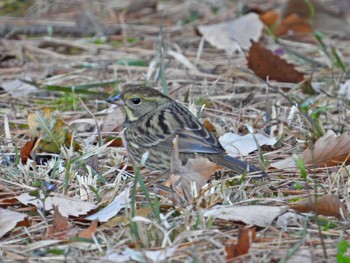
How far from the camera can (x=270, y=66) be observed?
5762 millimetres

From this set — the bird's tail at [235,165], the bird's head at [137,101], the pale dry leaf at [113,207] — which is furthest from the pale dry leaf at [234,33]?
the pale dry leaf at [113,207]

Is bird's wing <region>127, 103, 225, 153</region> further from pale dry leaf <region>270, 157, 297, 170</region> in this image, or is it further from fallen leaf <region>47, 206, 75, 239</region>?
fallen leaf <region>47, 206, 75, 239</region>

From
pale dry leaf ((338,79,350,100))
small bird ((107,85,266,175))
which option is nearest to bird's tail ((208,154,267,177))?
small bird ((107,85,266,175))

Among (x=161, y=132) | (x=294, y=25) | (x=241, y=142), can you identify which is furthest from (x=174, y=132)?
(x=294, y=25)

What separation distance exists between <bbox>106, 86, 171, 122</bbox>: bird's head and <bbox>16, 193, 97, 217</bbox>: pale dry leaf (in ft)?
3.99

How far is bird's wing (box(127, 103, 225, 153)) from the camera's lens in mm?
4277

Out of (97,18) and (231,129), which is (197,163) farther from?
(97,18)

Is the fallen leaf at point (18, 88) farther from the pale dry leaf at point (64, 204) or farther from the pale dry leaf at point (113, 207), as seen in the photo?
the pale dry leaf at point (113, 207)

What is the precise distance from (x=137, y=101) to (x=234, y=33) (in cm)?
212

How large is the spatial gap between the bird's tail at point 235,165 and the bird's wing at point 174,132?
0.04 m

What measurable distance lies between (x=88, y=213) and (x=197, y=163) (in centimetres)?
54

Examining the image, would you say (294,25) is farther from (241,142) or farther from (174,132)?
(174,132)

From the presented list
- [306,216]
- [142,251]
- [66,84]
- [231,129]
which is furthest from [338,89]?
[142,251]

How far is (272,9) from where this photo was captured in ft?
25.0
